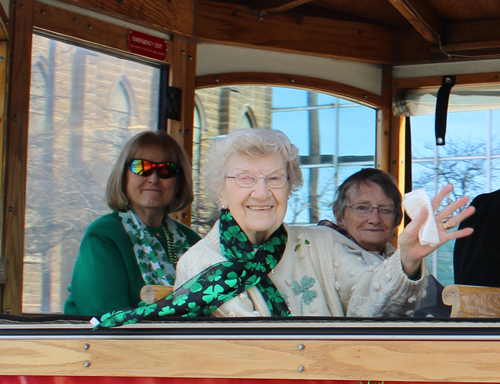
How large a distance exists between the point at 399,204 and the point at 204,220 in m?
1.26

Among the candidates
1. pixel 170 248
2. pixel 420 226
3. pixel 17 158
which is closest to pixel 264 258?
pixel 420 226

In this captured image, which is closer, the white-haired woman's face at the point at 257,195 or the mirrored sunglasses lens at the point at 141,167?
the white-haired woman's face at the point at 257,195

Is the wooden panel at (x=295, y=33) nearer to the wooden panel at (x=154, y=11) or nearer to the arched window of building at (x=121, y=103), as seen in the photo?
the wooden panel at (x=154, y=11)

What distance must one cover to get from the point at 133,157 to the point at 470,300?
1.71 m

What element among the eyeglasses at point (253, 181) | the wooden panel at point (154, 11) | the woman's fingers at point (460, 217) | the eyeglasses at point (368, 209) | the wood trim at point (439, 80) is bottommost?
the woman's fingers at point (460, 217)

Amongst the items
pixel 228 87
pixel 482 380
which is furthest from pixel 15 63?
pixel 482 380

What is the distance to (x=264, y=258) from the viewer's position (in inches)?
91.7

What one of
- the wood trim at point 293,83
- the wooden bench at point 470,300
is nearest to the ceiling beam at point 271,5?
the wood trim at point 293,83

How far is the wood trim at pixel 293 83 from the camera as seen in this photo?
156 inches

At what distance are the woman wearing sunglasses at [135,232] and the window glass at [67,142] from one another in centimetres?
31

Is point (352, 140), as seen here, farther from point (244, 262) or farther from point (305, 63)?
point (244, 262)

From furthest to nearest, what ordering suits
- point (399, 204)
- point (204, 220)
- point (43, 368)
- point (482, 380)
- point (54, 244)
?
point (204, 220) → point (54, 244) → point (399, 204) → point (43, 368) → point (482, 380)

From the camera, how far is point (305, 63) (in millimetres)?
4270

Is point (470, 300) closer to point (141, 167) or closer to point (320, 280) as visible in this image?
point (320, 280)
